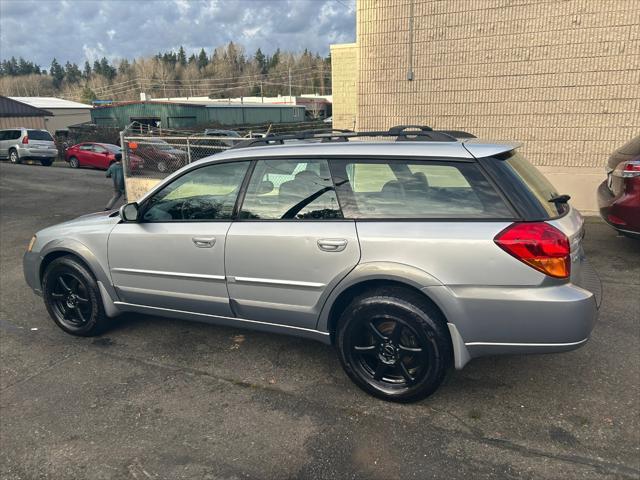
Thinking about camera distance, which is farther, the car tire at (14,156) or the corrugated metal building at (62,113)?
the corrugated metal building at (62,113)

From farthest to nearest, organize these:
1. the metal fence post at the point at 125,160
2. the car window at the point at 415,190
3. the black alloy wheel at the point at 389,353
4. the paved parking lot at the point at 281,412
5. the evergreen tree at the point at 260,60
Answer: the evergreen tree at the point at 260,60, the metal fence post at the point at 125,160, the black alloy wheel at the point at 389,353, the car window at the point at 415,190, the paved parking lot at the point at 281,412

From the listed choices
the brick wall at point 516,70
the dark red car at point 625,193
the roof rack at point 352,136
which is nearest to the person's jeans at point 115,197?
the brick wall at point 516,70

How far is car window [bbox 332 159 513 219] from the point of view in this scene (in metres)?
2.88

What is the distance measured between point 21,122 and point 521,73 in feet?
127

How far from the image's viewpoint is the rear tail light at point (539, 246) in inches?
106

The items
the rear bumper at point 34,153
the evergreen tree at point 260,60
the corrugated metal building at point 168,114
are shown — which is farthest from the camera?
the evergreen tree at point 260,60

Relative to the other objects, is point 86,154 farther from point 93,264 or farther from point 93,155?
point 93,264

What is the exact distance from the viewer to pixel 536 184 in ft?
10.2

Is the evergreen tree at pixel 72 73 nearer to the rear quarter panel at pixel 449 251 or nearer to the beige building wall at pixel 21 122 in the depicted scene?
the beige building wall at pixel 21 122

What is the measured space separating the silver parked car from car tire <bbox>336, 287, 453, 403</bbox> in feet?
82.9

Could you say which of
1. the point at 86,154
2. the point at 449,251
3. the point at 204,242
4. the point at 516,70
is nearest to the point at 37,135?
the point at 86,154

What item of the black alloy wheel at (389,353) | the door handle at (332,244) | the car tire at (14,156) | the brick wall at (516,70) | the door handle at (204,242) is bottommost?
the car tire at (14,156)

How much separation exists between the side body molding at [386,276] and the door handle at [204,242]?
948 millimetres

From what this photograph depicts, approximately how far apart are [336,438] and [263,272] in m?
1.16
